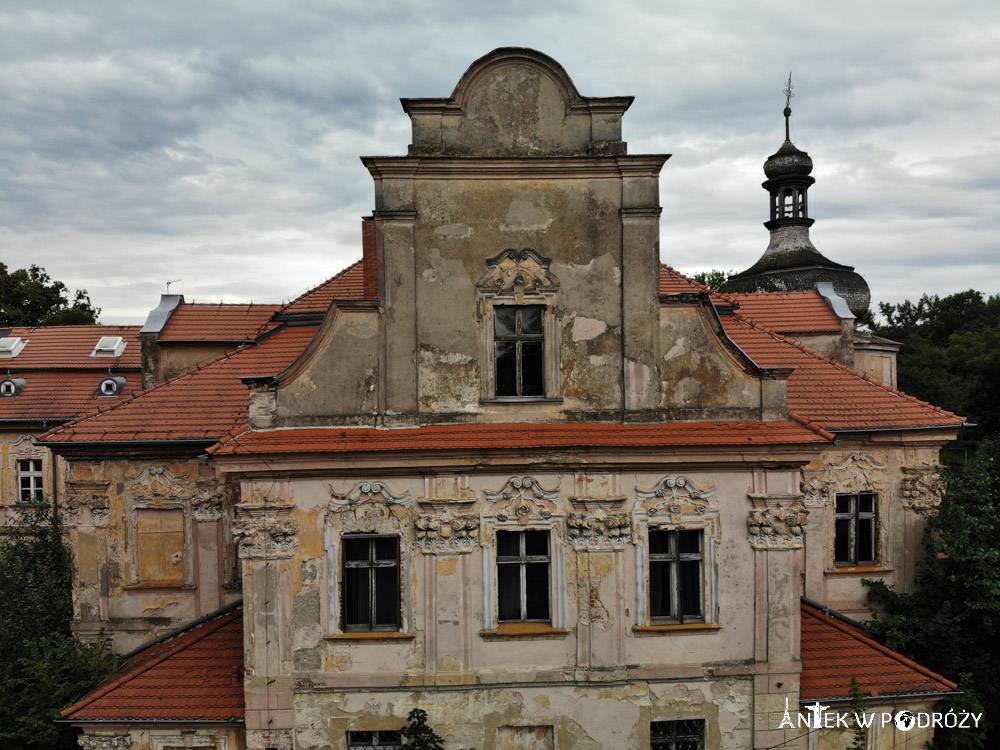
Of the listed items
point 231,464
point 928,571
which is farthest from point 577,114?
point 928,571

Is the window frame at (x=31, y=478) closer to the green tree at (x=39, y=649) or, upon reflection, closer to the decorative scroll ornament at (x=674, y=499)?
the green tree at (x=39, y=649)

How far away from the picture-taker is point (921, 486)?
50.3ft

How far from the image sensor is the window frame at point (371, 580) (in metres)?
11.0

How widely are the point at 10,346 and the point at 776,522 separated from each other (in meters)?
32.1

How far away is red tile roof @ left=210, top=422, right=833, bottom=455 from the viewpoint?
1067 centimetres

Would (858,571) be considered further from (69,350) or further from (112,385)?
(69,350)

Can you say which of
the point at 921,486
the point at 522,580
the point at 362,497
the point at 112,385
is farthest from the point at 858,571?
the point at 112,385

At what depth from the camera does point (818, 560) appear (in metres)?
14.9

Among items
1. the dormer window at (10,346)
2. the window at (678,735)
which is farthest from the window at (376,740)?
the dormer window at (10,346)

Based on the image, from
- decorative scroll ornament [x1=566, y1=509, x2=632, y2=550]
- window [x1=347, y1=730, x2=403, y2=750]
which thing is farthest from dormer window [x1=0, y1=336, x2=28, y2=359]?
decorative scroll ornament [x1=566, y1=509, x2=632, y2=550]

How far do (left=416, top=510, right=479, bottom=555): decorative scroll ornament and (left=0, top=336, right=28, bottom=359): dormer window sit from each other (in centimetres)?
2794

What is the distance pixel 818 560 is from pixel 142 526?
13.8 meters

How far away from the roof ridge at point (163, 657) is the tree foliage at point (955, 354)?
3596cm

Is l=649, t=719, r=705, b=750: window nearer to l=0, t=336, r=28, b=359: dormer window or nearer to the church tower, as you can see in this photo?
the church tower
